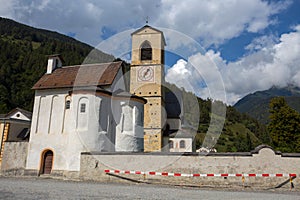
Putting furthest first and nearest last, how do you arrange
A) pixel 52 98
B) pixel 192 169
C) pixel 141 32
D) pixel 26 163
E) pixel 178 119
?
pixel 178 119
pixel 141 32
pixel 52 98
pixel 26 163
pixel 192 169

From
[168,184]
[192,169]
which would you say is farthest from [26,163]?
[192,169]

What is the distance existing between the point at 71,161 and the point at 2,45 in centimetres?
9411

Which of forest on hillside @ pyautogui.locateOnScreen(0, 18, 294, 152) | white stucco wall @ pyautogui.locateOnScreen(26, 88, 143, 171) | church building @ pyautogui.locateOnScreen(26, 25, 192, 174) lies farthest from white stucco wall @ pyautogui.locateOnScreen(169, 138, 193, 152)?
white stucco wall @ pyautogui.locateOnScreen(26, 88, 143, 171)

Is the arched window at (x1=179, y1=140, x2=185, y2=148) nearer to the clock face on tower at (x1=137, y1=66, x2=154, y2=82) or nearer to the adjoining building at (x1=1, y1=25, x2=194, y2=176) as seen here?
the clock face on tower at (x1=137, y1=66, x2=154, y2=82)

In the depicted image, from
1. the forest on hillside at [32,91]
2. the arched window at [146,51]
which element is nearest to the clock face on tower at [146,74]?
the arched window at [146,51]

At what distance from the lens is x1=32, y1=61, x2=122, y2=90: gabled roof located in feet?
73.1

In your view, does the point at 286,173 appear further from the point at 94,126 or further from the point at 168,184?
the point at 94,126

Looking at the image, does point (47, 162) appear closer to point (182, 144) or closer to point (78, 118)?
point (78, 118)

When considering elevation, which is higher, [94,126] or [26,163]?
[94,126]

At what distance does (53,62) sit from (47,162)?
36.1 ft

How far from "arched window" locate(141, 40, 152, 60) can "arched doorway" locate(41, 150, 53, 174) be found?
2096cm

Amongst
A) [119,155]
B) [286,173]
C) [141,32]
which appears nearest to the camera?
[286,173]

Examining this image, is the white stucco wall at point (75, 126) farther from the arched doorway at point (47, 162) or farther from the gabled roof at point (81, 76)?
the gabled roof at point (81, 76)

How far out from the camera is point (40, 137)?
69.3 feet
